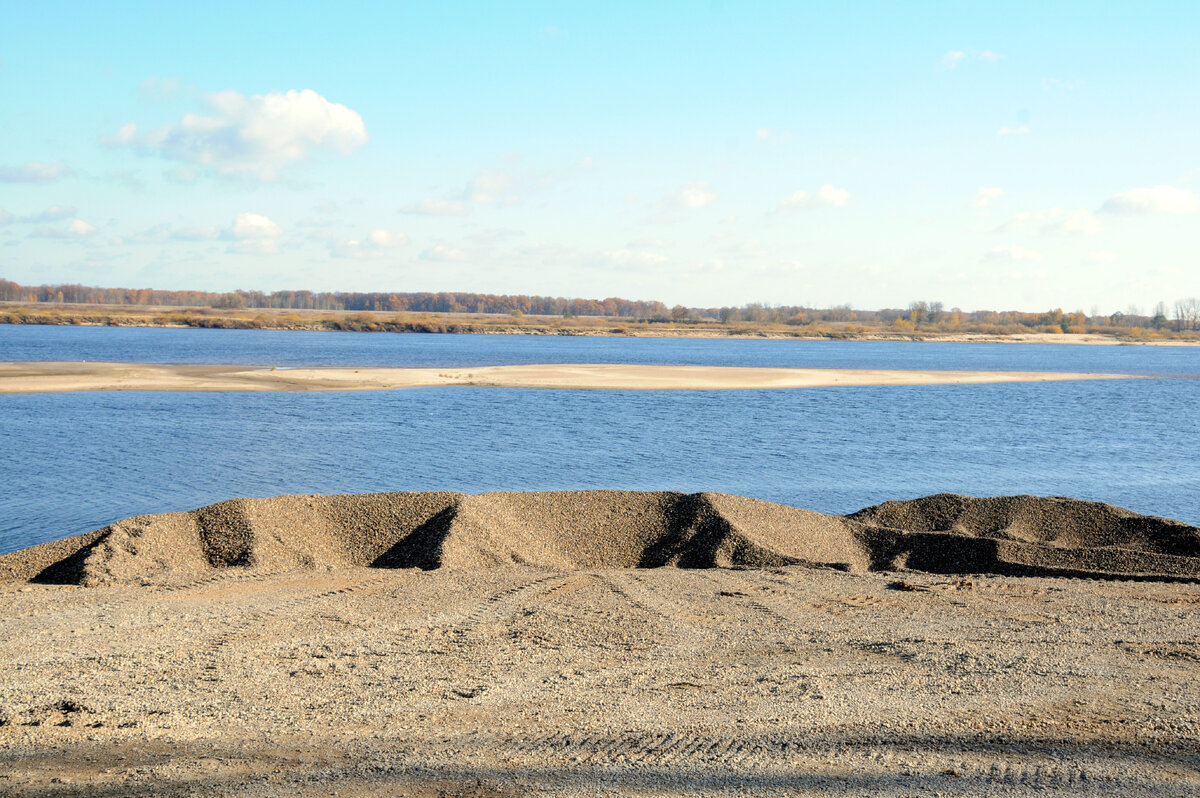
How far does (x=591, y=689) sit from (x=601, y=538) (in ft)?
22.1

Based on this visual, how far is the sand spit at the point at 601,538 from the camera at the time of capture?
13446mm

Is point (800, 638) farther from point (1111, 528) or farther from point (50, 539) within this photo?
point (50, 539)

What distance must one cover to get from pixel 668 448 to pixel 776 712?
21.4m

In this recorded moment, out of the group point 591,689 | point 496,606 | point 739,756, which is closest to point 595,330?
point 496,606

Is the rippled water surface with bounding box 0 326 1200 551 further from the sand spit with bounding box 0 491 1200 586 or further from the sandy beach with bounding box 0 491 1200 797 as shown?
the sandy beach with bounding box 0 491 1200 797

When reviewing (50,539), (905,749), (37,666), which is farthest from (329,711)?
(50,539)

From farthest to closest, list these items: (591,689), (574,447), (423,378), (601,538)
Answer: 1. (423,378)
2. (574,447)
3. (601,538)
4. (591,689)

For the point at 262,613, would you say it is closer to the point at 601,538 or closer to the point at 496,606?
the point at 496,606

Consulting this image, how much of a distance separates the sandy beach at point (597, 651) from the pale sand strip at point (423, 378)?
115ft

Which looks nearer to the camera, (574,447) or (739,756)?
(739,756)

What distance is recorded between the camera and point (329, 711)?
7.74m

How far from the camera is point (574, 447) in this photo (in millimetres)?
28656

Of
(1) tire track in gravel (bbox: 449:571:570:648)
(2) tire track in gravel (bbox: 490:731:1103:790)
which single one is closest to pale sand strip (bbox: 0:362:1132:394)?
(1) tire track in gravel (bbox: 449:571:570:648)

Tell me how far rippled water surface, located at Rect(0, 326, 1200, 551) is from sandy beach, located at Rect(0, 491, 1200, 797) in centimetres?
506
